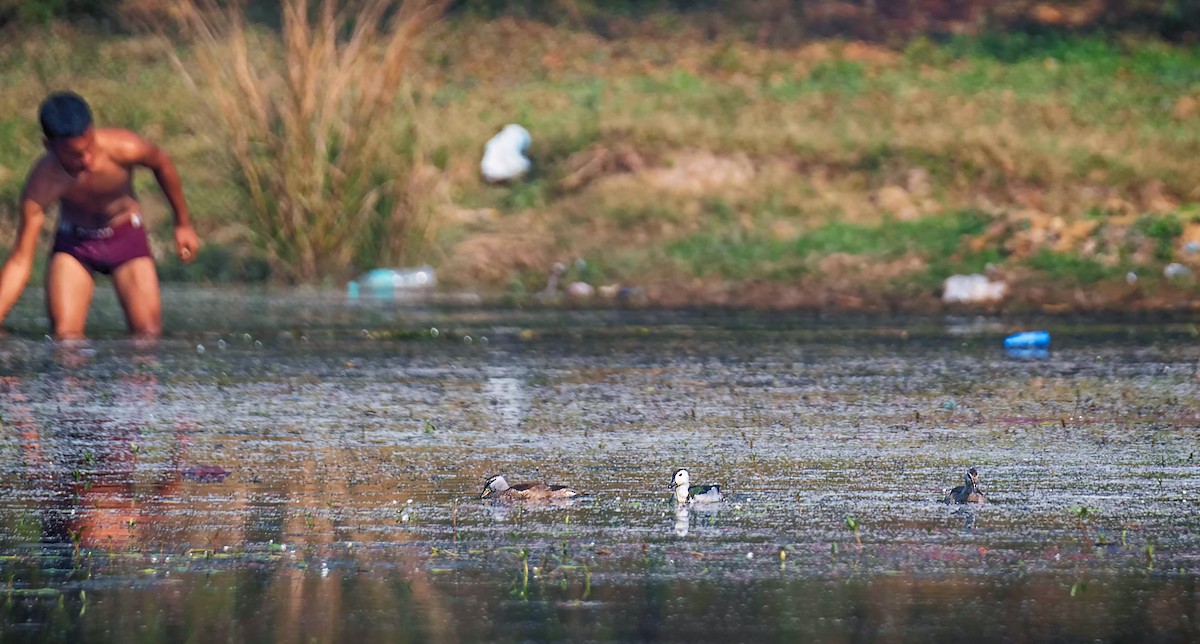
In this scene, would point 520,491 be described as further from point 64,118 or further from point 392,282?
point 392,282

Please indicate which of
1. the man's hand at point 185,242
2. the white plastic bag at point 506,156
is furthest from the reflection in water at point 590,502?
the white plastic bag at point 506,156

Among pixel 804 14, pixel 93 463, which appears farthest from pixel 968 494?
pixel 804 14

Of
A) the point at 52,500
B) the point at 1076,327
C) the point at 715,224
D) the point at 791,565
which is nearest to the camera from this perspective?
the point at 791,565

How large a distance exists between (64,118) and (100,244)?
3.37ft

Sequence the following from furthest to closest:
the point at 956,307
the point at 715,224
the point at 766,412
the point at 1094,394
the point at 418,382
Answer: the point at 715,224 → the point at 956,307 → the point at 418,382 → the point at 1094,394 → the point at 766,412

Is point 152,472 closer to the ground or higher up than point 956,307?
closer to the ground

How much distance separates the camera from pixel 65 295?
10352mm

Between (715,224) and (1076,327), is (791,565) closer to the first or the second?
(1076,327)

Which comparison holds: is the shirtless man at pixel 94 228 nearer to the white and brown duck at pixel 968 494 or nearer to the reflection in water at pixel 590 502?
the reflection in water at pixel 590 502

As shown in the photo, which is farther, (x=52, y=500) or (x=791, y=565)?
(x=52, y=500)

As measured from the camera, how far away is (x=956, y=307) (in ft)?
43.4

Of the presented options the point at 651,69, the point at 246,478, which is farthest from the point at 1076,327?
the point at 651,69

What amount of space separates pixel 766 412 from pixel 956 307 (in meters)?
5.82

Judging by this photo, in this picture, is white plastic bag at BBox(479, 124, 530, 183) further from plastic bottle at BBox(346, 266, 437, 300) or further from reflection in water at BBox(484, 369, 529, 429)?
reflection in water at BBox(484, 369, 529, 429)
